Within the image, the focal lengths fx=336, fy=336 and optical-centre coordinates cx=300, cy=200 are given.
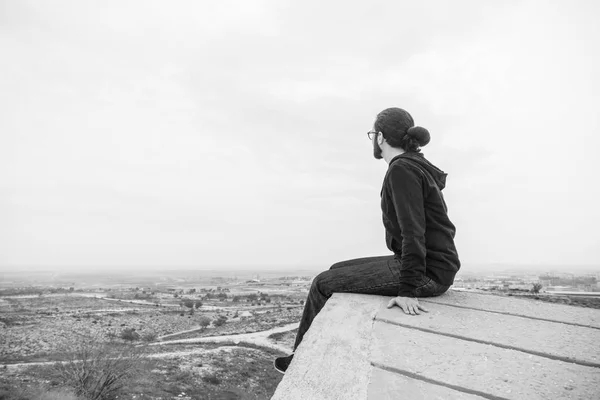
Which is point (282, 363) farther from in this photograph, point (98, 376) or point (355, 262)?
point (98, 376)

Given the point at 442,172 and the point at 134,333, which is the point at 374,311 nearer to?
the point at 442,172

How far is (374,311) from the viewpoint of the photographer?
2.42 m

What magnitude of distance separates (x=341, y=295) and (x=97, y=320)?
149 feet

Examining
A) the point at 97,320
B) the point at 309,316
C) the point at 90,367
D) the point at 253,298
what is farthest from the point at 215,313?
the point at 309,316

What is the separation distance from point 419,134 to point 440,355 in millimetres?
1717

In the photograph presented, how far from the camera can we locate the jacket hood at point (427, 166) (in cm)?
277

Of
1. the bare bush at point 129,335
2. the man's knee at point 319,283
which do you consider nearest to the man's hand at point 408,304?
the man's knee at point 319,283

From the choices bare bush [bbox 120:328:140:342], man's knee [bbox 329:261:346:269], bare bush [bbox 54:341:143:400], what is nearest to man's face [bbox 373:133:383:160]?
man's knee [bbox 329:261:346:269]

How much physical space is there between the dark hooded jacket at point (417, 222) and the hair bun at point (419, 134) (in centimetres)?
13

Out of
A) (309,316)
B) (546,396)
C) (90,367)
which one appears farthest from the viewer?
(90,367)

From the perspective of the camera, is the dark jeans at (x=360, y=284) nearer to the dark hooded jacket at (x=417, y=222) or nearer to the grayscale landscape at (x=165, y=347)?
the dark hooded jacket at (x=417, y=222)

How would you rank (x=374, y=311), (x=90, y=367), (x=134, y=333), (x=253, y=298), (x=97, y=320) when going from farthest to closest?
(x=253, y=298) → (x=97, y=320) → (x=134, y=333) → (x=90, y=367) → (x=374, y=311)

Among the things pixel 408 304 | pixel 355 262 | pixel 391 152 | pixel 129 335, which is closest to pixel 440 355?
pixel 408 304

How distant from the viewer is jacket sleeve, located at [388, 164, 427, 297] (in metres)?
2.47
